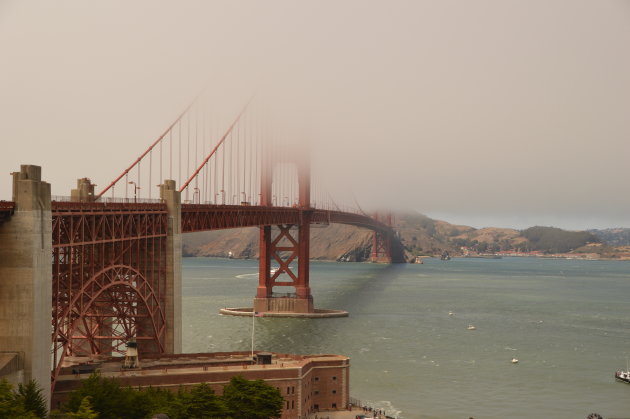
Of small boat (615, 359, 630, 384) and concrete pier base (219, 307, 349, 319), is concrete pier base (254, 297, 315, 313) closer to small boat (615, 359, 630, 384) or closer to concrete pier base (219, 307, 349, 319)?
concrete pier base (219, 307, 349, 319)

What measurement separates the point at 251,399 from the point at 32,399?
959cm

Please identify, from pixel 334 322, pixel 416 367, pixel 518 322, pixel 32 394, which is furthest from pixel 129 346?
pixel 518 322

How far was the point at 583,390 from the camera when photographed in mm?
50094

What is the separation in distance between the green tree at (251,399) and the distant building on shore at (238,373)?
2.76 m

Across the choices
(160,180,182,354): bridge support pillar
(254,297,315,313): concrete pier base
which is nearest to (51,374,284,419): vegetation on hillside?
(160,180,182,354): bridge support pillar

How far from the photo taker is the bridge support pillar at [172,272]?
151ft

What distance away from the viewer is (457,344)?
67.0m

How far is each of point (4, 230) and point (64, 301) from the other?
6.87 m

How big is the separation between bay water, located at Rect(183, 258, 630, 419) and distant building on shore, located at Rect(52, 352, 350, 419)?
3.80m

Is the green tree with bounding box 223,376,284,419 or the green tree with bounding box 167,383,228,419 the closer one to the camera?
the green tree with bounding box 167,383,228,419

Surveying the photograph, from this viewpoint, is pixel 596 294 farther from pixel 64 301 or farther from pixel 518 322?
pixel 64 301

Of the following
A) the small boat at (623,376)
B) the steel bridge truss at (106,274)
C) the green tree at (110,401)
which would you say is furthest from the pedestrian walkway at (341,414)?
the small boat at (623,376)

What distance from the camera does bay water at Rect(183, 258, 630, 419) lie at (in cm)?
4634

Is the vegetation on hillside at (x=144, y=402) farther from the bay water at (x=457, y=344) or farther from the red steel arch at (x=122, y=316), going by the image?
the bay water at (x=457, y=344)
